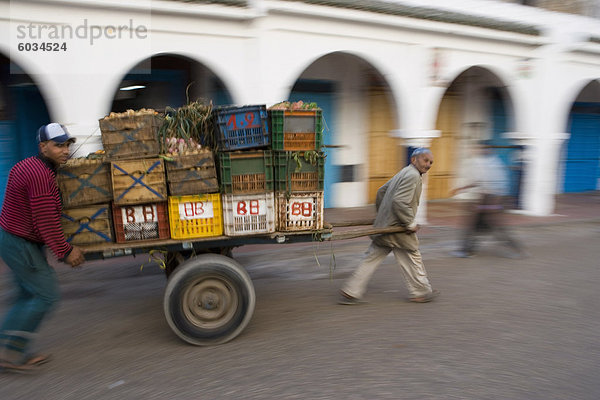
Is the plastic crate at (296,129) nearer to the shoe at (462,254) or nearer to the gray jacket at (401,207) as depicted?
the gray jacket at (401,207)

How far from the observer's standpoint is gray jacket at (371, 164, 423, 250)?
15.0ft

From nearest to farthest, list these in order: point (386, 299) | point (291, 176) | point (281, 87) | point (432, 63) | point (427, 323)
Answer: point (291, 176)
point (427, 323)
point (386, 299)
point (281, 87)
point (432, 63)

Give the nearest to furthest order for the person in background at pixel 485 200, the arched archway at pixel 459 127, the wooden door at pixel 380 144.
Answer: the person in background at pixel 485 200 → the wooden door at pixel 380 144 → the arched archway at pixel 459 127

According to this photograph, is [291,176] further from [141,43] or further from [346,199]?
[346,199]

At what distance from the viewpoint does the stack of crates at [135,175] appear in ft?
11.8

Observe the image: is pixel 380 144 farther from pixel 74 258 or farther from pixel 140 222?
pixel 74 258

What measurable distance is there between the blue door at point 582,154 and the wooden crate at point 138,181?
1390 cm

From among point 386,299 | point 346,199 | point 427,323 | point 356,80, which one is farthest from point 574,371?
point 356,80

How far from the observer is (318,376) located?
3385mm

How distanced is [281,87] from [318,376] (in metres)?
5.07

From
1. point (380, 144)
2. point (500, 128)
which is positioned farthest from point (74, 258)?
point (500, 128)

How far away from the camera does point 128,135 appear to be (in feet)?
11.9

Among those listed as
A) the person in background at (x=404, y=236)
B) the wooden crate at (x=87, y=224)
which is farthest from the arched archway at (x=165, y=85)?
the wooden crate at (x=87, y=224)

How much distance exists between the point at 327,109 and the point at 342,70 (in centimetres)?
91
